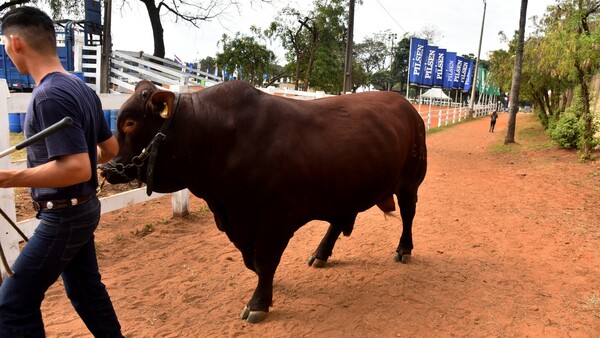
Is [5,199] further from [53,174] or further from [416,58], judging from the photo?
[416,58]

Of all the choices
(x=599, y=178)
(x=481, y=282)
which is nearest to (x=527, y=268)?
(x=481, y=282)

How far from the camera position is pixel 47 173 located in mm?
1786

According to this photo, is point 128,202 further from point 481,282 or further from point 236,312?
point 481,282

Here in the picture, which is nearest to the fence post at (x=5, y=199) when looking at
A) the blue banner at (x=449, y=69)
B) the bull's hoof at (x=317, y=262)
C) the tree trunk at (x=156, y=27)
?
the bull's hoof at (x=317, y=262)

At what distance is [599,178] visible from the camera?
28.5ft

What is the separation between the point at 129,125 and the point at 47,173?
0.84 m

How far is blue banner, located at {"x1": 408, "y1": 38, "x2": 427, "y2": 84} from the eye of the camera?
2345cm

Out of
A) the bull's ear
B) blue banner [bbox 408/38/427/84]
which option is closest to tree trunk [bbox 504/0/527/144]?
blue banner [bbox 408/38/427/84]

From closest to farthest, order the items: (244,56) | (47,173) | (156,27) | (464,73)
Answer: (47,173) < (156,27) < (244,56) < (464,73)

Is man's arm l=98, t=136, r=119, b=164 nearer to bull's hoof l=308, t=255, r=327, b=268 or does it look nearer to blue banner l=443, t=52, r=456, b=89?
bull's hoof l=308, t=255, r=327, b=268

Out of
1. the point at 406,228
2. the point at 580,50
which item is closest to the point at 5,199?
the point at 406,228

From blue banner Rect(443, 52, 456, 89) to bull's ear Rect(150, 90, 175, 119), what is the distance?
2929 centimetres

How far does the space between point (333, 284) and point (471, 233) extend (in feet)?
7.66

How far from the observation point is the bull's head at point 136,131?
101 inches
